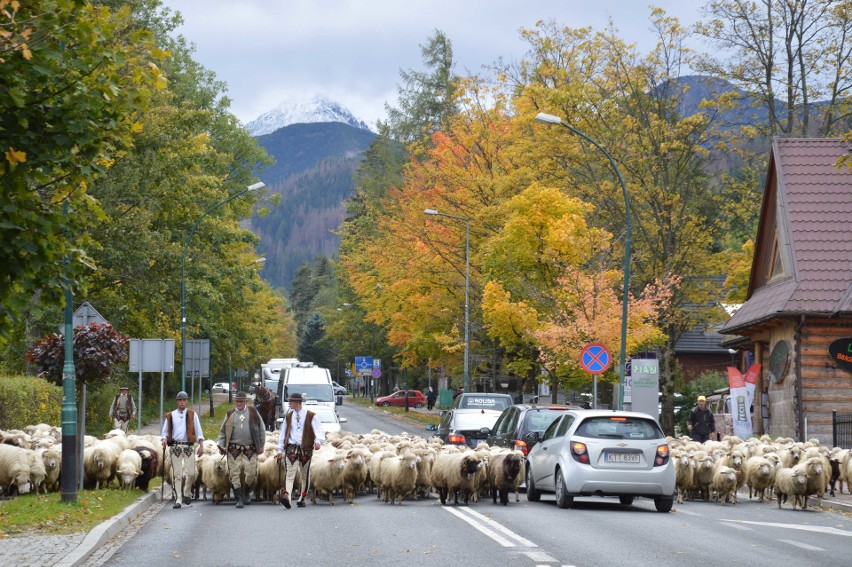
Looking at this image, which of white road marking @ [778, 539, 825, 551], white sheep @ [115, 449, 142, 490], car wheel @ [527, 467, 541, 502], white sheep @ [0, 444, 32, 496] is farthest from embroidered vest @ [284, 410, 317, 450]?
white road marking @ [778, 539, 825, 551]

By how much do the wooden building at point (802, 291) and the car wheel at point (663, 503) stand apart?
13653mm

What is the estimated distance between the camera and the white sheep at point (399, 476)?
20594 millimetres

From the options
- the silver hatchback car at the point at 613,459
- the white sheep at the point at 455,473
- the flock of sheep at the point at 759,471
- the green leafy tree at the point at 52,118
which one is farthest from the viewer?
the flock of sheep at the point at 759,471

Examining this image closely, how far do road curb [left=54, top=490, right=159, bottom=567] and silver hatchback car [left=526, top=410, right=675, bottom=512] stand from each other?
21.5ft

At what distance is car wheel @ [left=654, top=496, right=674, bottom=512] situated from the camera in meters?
19.6

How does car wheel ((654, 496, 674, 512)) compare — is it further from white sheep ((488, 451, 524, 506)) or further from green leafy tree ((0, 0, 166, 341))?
green leafy tree ((0, 0, 166, 341))

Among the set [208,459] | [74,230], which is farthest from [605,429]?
[74,230]

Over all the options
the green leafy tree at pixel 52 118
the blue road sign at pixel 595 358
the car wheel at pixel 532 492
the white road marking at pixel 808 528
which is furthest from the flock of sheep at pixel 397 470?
the green leafy tree at pixel 52 118

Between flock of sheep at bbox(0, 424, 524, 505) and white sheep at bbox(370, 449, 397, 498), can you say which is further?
white sheep at bbox(370, 449, 397, 498)

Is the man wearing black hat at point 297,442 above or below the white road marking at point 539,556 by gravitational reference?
above

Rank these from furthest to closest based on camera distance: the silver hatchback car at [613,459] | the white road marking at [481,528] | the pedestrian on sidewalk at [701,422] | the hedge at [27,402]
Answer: the pedestrian on sidewalk at [701,422], the hedge at [27,402], the silver hatchback car at [613,459], the white road marking at [481,528]

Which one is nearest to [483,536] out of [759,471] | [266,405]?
[759,471]

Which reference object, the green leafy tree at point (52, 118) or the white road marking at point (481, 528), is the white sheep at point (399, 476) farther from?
the green leafy tree at point (52, 118)

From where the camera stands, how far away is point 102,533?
1464 cm
